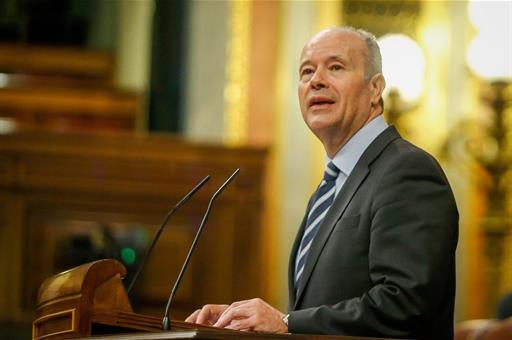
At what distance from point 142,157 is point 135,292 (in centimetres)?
74

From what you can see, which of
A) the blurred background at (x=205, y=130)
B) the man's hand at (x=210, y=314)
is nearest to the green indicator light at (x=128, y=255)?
the blurred background at (x=205, y=130)

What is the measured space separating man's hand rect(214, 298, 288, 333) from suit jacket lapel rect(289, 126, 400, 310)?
10.5 inches

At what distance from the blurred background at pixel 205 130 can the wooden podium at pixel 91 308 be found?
387cm

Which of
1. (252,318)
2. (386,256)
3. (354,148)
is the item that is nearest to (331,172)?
(354,148)

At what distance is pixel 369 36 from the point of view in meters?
3.42

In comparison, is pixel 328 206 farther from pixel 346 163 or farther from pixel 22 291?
pixel 22 291

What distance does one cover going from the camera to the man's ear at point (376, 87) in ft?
11.1

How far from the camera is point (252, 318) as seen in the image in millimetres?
2918

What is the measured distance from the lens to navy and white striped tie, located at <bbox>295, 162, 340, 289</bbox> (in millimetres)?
3330

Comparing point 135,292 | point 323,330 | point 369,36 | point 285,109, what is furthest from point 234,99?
point 323,330

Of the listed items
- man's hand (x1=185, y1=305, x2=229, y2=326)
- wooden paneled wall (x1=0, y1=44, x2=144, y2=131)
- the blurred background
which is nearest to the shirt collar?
man's hand (x1=185, y1=305, x2=229, y2=326)

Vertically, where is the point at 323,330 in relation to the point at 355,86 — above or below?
below

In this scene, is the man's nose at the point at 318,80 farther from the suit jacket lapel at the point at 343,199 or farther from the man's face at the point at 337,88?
the suit jacket lapel at the point at 343,199

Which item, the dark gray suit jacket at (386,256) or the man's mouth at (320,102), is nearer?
the dark gray suit jacket at (386,256)
